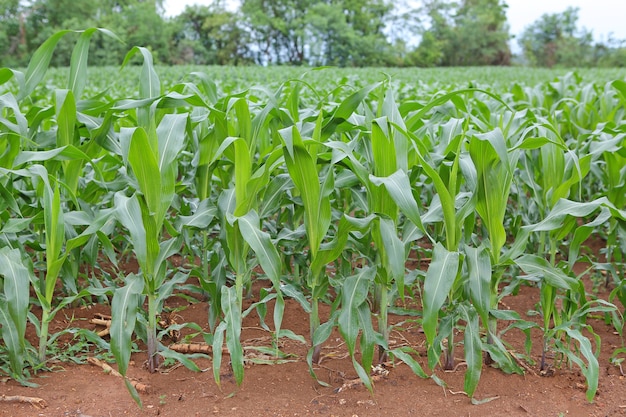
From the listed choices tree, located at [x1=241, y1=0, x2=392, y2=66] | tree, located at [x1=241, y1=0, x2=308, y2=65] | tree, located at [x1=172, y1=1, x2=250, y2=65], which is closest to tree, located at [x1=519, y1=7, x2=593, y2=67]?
tree, located at [x1=241, y1=0, x2=392, y2=66]

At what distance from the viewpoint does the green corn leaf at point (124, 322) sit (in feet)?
7.13

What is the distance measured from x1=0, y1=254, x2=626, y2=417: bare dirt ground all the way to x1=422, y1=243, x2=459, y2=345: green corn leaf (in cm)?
38

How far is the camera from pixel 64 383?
8.02 feet

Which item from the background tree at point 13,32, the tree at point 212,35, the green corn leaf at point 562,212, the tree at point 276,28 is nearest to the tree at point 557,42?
the tree at point 276,28

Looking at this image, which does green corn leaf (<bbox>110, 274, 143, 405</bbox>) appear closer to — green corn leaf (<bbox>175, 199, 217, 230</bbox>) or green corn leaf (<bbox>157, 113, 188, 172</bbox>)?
green corn leaf (<bbox>175, 199, 217, 230</bbox>)

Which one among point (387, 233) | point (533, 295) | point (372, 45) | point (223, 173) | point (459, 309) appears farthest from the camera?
point (372, 45)

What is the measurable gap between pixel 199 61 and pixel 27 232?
5737 cm

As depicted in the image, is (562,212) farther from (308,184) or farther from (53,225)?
(53,225)

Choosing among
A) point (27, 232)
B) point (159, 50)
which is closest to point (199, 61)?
point (159, 50)

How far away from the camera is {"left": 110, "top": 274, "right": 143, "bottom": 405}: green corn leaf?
7.13 feet

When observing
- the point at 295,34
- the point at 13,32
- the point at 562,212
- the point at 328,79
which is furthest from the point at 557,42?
the point at 562,212

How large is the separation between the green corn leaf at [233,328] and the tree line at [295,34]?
43.8 meters

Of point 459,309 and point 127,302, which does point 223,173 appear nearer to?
point 127,302

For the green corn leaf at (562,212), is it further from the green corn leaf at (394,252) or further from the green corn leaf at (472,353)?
the green corn leaf at (394,252)
